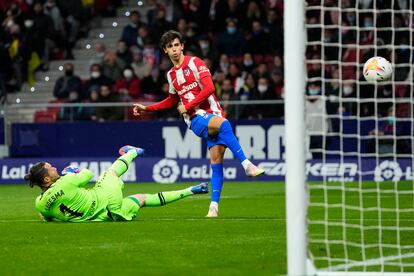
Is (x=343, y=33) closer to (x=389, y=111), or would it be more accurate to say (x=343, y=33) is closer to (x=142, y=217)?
(x=389, y=111)

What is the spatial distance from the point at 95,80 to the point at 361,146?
21.5 ft

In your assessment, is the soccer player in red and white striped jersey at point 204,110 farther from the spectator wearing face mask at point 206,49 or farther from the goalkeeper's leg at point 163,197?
the spectator wearing face mask at point 206,49

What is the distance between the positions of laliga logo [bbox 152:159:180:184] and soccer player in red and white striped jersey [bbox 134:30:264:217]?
808 centimetres

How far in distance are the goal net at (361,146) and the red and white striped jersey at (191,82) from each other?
132 centimetres

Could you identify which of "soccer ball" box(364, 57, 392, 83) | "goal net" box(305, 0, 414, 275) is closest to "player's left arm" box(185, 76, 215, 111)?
"goal net" box(305, 0, 414, 275)

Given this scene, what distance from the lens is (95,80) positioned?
79.3 ft

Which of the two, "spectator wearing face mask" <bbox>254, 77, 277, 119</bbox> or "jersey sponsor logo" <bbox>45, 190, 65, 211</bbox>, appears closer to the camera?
"jersey sponsor logo" <bbox>45, 190, 65, 211</bbox>

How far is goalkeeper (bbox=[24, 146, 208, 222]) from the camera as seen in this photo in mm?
11664

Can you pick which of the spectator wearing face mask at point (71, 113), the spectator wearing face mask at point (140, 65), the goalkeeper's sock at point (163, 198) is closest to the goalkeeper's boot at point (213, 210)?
the goalkeeper's sock at point (163, 198)

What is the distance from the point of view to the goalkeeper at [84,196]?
1166 centimetres

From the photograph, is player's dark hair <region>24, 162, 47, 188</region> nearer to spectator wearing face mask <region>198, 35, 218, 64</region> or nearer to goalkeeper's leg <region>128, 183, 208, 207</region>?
goalkeeper's leg <region>128, 183, 208, 207</region>

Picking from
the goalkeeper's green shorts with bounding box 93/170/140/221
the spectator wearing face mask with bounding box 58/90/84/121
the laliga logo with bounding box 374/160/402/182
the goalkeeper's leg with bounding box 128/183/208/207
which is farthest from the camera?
the spectator wearing face mask with bounding box 58/90/84/121

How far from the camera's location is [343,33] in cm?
2183

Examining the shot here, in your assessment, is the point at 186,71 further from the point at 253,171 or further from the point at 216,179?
the point at 253,171
